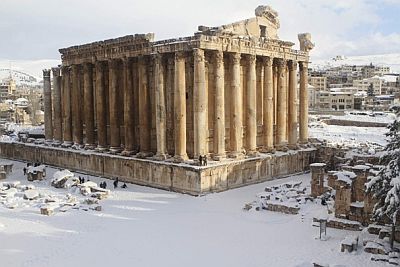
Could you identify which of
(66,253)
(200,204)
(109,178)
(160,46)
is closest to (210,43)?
(160,46)

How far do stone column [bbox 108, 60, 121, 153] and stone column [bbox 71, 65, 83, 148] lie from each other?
4400 millimetres

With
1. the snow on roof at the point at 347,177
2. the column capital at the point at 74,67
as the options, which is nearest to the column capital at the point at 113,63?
the column capital at the point at 74,67

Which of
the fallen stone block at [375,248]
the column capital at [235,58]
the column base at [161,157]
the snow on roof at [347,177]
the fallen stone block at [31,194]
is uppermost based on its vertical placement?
the column capital at [235,58]

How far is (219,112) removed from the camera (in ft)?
77.6

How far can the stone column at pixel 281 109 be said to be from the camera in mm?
28031

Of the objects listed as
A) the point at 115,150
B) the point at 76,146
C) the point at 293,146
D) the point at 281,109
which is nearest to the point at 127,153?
the point at 115,150

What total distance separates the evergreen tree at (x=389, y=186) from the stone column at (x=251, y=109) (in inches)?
409

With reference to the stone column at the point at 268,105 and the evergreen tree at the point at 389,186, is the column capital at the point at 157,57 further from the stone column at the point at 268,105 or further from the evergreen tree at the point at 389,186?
the evergreen tree at the point at 389,186

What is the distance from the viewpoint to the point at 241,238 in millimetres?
15773

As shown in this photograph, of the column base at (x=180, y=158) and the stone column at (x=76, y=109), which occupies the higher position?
the stone column at (x=76, y=109)

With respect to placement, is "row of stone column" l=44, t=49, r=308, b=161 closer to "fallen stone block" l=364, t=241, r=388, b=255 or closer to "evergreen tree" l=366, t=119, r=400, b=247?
"evergreen tree" l=366, t=119, r=400, b=247

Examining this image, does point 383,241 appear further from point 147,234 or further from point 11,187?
point 11,187

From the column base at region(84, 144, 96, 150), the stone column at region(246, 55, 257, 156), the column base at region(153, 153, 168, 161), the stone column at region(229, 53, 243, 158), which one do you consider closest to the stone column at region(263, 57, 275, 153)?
the stone column at region(246, 55, 257, 156)

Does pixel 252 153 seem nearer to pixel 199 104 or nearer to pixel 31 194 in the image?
pixel 199 104
